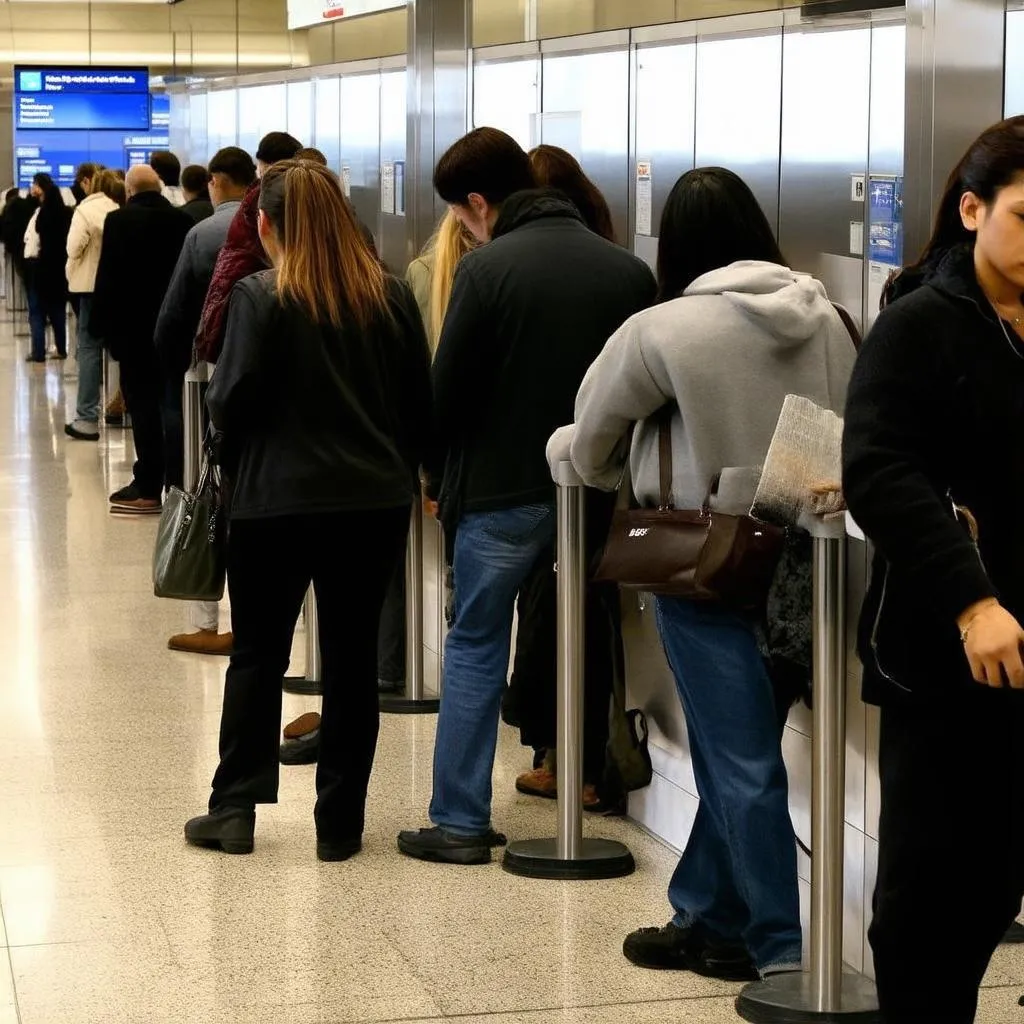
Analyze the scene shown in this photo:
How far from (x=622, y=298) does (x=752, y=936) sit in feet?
4.49

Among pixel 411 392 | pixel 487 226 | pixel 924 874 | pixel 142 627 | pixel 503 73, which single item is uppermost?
pixel 503 73

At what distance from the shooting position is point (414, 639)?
17.9ft

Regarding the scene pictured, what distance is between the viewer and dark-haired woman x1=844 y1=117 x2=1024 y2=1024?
7.06 feet

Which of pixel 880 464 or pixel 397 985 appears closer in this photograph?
pixel 880 464

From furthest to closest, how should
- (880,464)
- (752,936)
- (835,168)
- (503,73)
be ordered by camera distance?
(503,73) → (835,168) → (752,936) → (880,464)

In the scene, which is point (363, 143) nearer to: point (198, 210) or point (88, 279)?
point (198, 210)

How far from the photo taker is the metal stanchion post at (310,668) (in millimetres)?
5672

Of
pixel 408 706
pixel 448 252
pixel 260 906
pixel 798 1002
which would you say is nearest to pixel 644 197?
pixel 448 252

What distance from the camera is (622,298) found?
3.90 m

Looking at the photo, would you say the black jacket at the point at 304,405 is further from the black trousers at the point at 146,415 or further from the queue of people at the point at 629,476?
the black trousers at the point at 146,415

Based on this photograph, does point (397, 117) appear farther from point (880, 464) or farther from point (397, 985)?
point (880, 464)

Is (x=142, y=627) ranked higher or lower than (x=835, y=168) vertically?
lower

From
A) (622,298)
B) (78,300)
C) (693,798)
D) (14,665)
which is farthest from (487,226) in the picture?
(78,300)

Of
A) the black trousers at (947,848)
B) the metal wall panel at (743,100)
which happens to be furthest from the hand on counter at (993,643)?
the metal wall panel at (743,100)
